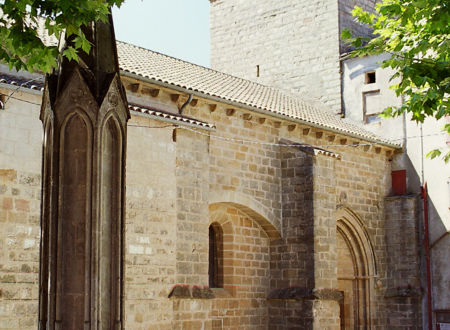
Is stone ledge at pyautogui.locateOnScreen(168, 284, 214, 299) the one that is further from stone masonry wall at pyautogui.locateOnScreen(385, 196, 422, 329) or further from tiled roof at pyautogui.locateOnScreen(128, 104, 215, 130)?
stone masonry wall at pyautogui.locateOnScreen(385, 196, 422, 329)

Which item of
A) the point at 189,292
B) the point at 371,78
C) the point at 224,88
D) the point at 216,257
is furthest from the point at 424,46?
the point at 371,78

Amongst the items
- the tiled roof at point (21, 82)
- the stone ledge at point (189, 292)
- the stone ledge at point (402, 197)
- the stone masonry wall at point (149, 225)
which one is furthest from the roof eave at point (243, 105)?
the stone ledge at point (189, 292)

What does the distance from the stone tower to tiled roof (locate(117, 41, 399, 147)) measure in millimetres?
1384

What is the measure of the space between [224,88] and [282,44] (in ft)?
24.1

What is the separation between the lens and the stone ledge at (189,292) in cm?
1277

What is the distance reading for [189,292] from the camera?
13.0 m

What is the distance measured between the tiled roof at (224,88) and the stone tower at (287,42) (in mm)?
1384

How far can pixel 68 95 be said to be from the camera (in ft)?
16.8

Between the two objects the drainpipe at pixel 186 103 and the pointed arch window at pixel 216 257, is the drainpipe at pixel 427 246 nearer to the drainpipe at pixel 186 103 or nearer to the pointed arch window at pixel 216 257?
the pointed arch window at pixel 216 257

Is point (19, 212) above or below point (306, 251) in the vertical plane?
above

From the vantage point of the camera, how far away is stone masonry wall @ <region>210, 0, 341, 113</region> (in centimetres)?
2270

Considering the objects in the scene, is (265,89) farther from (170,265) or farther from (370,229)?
(170,265)

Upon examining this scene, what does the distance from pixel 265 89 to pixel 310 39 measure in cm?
326

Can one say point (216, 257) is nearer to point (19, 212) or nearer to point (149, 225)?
point (149, 225)
